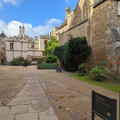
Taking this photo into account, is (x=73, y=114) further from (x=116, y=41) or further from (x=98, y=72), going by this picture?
(x=116, y=41)

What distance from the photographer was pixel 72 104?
442cm

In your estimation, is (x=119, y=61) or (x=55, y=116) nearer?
(x=55, y=116)

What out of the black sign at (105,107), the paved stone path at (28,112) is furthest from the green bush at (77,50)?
the black sign at (105,107)

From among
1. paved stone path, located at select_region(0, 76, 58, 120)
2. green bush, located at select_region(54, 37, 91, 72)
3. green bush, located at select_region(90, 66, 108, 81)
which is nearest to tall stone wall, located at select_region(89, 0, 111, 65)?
green bush, located at select_region(54, 37, 91, 72)

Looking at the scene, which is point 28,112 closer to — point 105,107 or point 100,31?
point 105,107

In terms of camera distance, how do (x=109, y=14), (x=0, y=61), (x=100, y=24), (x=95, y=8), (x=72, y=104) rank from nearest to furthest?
(x=72, y=104), (x=109, y=14), (x=100, y=24), (x=95, y=8), (x=0, y=61)

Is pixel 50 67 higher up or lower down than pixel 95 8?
lower down

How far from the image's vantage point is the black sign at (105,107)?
1843 millimetres

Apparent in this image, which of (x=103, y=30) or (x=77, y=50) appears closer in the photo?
(x=103, y=30)

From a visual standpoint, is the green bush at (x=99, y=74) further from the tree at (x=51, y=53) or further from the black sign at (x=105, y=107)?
the tree at (x=51, y=53)

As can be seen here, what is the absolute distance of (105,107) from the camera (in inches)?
80.1

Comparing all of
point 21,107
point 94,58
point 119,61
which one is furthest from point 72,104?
point 94,58

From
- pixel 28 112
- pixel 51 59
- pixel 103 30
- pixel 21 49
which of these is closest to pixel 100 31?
pixel 103 30

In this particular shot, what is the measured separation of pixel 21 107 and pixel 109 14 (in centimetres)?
1138
